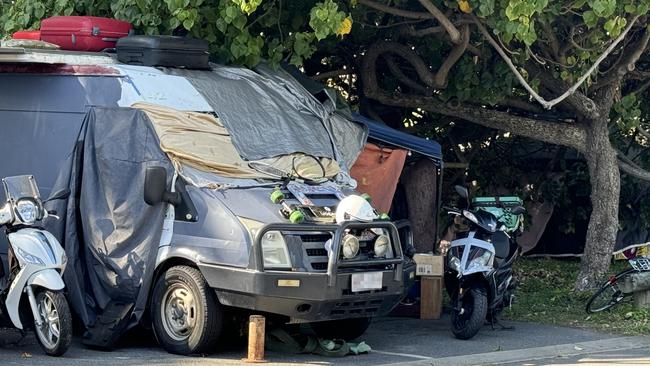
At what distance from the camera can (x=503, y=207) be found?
12.3 metres

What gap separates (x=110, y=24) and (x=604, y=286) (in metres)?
5.87

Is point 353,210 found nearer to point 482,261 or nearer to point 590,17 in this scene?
point 482,261

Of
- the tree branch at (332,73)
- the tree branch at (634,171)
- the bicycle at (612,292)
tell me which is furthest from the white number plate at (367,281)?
the tree branch at (634,171)

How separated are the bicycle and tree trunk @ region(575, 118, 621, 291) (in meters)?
0.73

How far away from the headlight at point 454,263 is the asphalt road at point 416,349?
65 centimetres

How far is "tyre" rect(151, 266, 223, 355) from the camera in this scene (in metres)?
9.41

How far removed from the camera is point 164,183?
9.70m

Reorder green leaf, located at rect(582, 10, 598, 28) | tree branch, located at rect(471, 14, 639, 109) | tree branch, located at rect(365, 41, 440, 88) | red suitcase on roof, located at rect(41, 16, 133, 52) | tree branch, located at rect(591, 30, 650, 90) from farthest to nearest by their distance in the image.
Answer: tree branch, located at rect(365, 41, 440, 88) → tree branch, located at rect(591, 30, 650, 90) → tree branch, located at rect(471, 14, 639, 109) → green leaf, located at rect(582, 10, 598, 28) → red suitcase on roof, located at rect(41, 16, 133, 52)

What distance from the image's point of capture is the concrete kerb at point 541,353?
9836 millimetres

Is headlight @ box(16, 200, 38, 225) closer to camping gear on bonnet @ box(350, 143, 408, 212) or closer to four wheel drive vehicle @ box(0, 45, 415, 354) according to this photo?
four wheel drive vehicle @ box(0, 45, 415, 354)

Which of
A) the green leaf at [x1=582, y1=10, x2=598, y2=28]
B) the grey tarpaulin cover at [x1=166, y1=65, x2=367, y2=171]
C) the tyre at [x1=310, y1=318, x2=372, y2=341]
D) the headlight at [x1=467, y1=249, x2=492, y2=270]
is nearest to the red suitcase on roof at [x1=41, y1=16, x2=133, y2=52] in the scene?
the grey tarpaulin cover at [x1=166, y1=65, x2=367, y2=171]

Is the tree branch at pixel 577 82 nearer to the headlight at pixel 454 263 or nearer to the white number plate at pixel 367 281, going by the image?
the headlight at pixel 454 263

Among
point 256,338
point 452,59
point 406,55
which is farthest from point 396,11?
point 256,338

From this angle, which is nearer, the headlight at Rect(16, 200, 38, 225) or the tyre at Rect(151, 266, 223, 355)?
the tyre at Rect(151, 266, 223, 355)
